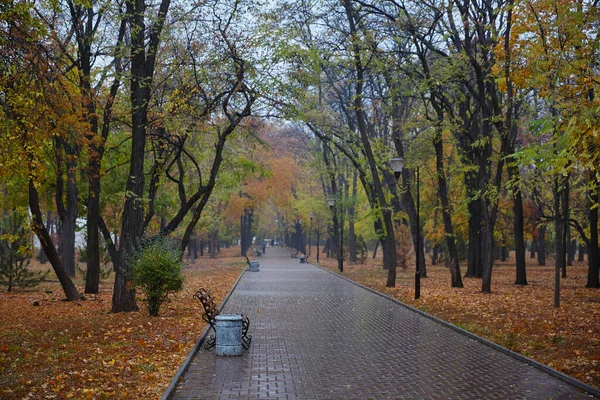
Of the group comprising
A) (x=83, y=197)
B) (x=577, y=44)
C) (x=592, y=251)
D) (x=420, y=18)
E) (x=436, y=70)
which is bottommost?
(x=592, y=251)

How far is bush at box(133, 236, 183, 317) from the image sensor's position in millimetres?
13922

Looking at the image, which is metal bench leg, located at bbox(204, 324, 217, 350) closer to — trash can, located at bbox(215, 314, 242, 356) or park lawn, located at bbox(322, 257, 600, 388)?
trash can, located at bbox(215, 314, 242, 356)

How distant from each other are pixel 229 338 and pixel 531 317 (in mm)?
7877

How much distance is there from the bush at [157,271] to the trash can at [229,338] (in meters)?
4.13

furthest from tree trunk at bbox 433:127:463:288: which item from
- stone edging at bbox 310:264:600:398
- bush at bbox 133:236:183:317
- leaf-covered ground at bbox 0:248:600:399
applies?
bush at bbox 133:236:183:317

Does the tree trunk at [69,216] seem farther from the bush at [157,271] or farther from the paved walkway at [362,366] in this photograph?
the paved walkway at [362,366]

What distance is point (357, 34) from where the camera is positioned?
67.8ft

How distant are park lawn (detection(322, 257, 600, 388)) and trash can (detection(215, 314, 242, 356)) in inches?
189

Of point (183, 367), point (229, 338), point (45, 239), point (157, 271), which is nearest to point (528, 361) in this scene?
point (229, 338)

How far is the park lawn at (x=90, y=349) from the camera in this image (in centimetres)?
751

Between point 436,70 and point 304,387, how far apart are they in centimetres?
1522

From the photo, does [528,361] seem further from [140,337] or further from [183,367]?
[140,337]

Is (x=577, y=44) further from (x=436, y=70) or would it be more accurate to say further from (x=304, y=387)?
(x=436, y=70)

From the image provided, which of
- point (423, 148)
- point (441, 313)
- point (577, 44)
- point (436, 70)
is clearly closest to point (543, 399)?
point (577, 44)
